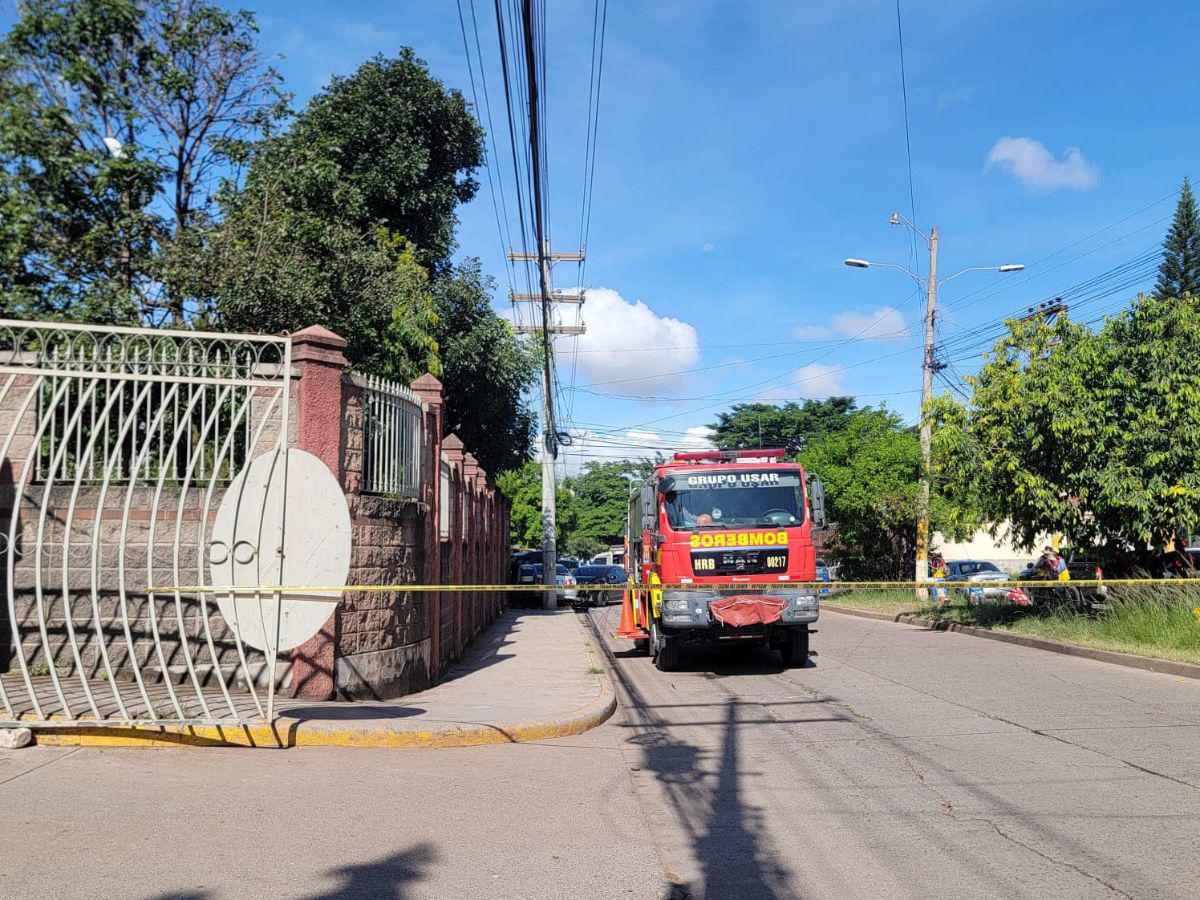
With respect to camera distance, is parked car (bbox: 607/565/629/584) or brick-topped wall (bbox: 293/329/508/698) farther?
parked car (bbox: 607/565/629/584)

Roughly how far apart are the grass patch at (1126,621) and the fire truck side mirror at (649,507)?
6.68 metres

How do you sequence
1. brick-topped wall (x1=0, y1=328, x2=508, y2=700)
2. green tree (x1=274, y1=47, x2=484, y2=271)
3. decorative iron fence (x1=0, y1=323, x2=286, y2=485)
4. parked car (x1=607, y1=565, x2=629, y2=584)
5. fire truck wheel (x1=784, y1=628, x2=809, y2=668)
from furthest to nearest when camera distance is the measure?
parked car (x1=607, y1=565, x2=629, y2=584), green tree (x1=274, y1=47, x2=484, y2=271), fire truck wheel (x1=784, y1=628, x2=809, y2=668), brick-topped wall (x1=0, y1=328, x2=508, y2=700), decorative iron fence (x1=0, y1=323, x2=286, y2=485)

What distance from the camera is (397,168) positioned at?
21.2m

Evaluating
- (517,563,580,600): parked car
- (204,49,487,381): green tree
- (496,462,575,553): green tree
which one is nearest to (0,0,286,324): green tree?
(204,49,487,381): green tree

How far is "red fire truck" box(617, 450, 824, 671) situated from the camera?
12.3 m

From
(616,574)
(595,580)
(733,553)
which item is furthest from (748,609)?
(616,574)

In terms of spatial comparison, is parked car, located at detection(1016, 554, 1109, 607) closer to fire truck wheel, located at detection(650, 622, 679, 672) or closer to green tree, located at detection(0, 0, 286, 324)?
fire truck wheel, located at detection(650, 622, 679, 672)

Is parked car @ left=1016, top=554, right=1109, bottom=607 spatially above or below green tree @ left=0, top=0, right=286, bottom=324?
below

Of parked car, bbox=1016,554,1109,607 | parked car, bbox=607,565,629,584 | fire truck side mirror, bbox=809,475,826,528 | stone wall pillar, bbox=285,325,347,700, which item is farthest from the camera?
parked car, bbox=607,565,629,584

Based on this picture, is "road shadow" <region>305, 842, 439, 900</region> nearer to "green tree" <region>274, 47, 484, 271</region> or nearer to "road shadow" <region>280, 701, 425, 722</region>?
"road shadow" <region>280, 701, 425, 722</region>

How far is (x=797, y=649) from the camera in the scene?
43.1 feet

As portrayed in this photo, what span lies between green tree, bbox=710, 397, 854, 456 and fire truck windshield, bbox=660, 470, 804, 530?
142 feet

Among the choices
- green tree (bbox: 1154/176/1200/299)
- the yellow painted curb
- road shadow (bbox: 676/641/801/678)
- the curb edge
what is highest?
green tree (bbox: 1154/176/1200/299)

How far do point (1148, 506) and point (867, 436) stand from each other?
1653cm
